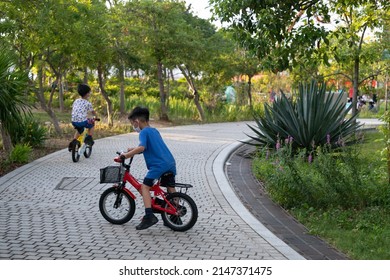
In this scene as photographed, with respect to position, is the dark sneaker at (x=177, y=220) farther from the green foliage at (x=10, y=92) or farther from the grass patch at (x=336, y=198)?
the green foliage at (x=10, y=92)

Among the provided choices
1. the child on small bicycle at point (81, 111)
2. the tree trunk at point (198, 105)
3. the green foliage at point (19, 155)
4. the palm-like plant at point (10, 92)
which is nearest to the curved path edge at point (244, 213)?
the child on small bicycle at point (81, 111)

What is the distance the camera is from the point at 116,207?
7.48m

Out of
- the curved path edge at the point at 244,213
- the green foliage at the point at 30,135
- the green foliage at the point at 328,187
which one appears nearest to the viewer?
the curved path edge at the point at 244,213

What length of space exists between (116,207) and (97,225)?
30 centimetres

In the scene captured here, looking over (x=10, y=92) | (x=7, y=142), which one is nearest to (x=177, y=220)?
(x=10, y=92)

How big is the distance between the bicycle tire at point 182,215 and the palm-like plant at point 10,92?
5.29 meters

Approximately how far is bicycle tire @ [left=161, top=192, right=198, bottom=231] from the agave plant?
18.8 feet

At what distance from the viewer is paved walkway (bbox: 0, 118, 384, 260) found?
20.8 ft

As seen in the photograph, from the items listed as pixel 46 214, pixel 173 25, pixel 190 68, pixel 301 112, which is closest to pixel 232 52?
pixel 190 68

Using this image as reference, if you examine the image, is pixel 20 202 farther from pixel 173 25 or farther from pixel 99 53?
pixel 173 25

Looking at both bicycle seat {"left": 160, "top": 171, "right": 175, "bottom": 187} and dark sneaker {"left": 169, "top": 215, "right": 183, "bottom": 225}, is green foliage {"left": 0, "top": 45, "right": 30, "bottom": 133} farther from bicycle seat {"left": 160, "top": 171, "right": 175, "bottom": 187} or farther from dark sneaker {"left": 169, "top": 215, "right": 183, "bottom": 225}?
dark sneaker {"left": 169, "top": 215, "right": 183, "bottom": 225}

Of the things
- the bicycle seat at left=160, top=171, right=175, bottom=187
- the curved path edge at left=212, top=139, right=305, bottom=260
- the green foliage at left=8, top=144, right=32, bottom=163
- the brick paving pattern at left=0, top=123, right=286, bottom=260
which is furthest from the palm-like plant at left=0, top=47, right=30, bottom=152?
the bicycle seat at left=160, top=171, right=175, bottom=187

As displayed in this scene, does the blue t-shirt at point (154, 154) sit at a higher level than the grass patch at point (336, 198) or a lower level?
higher

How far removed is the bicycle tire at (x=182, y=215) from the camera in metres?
7.11
